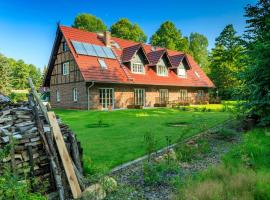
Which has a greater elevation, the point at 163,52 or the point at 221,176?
the point at 163,52

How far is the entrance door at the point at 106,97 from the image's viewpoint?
24438 millimetres

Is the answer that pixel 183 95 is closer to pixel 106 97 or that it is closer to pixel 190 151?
pixel 106 97

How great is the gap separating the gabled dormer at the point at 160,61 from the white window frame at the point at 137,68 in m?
1.55

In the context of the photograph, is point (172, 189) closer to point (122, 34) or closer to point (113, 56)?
point (113, 56)

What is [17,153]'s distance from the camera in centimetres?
435

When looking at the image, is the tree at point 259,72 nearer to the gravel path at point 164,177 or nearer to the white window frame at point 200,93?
the gravel path at point 164,177

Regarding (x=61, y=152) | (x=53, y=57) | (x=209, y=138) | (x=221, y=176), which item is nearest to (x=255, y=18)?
(x=209, y=138)

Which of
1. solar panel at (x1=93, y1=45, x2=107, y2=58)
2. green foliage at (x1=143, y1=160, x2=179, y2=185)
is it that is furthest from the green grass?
solar panel at (x1=93, y1=45, x2=107, y2=58)

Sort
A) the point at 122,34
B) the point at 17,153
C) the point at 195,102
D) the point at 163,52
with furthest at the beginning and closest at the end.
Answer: the point at 122,34, the point at 195,102, the point at 163,52, the point at 17,153

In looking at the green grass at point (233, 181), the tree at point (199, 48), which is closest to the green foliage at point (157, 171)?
the green grass at point (233, 181)

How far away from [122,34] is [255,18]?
3988 cm

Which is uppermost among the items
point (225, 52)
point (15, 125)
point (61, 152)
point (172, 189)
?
point (225, 52)

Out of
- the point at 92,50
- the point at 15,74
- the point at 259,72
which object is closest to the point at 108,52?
the point at 92,50

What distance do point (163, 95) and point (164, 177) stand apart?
25.4 meters
